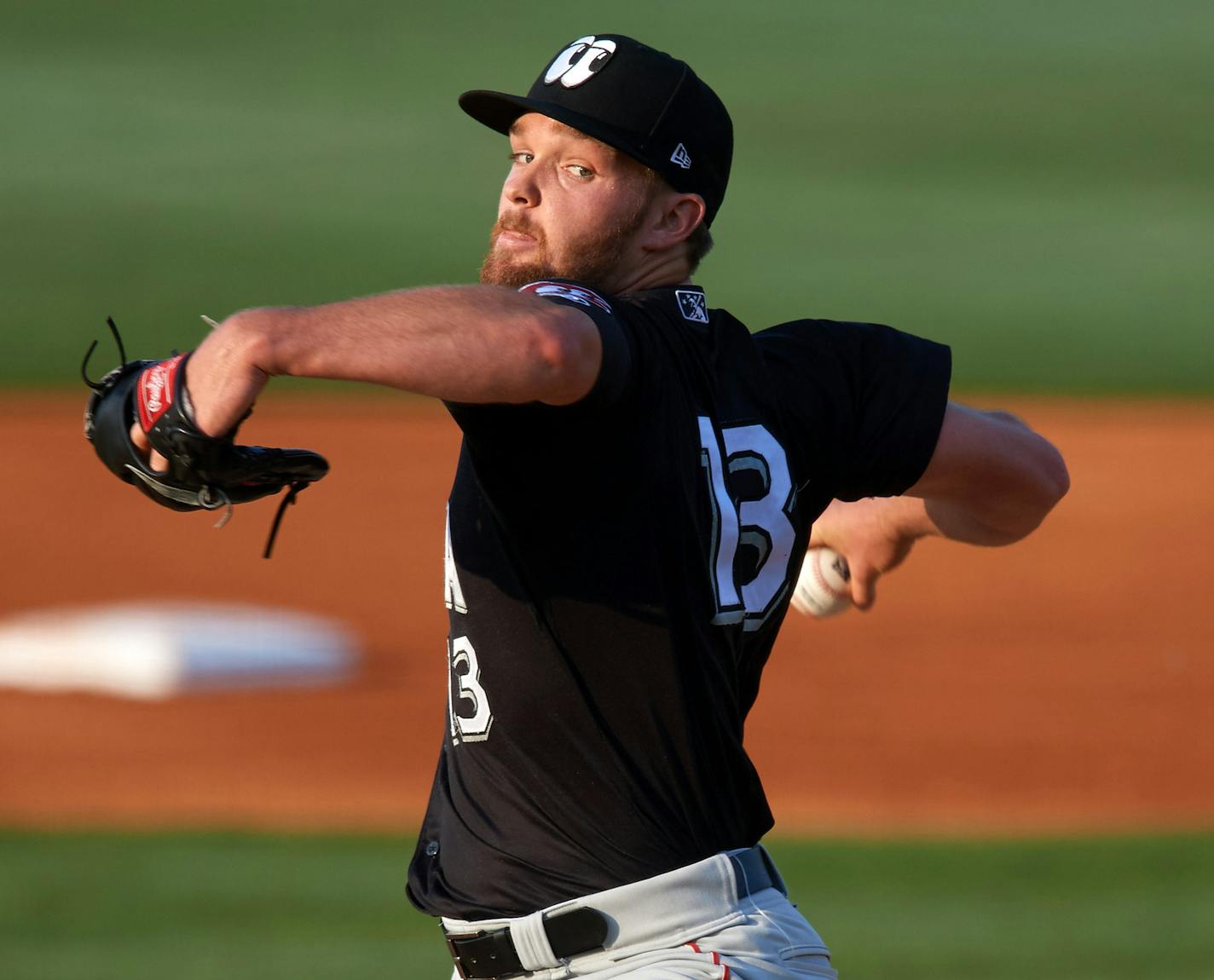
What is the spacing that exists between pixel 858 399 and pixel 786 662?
5.96 metres

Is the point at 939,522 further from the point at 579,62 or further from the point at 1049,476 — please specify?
the point at 579,62

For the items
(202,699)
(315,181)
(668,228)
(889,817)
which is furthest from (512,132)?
(315,181)

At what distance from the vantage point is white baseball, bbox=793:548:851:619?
12.1 ft

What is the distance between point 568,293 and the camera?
2605 millimetres

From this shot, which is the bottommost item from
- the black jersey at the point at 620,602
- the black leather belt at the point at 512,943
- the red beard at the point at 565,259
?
the black leather belt at the point at 512,943

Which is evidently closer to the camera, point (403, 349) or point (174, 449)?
point (403, 349)

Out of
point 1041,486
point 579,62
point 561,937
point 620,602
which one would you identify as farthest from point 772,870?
point 579,62

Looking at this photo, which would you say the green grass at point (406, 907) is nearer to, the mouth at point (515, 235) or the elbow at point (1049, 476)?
the elbow at point (1049, 476)

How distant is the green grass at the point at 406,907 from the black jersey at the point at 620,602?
2814mm

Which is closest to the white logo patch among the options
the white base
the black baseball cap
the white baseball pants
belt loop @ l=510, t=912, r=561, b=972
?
the black baseball cap

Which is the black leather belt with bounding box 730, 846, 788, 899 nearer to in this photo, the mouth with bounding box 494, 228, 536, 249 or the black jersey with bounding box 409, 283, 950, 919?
the black jersey with bounding box 409, 283, 950, 919

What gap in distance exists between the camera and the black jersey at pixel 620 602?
104 inches

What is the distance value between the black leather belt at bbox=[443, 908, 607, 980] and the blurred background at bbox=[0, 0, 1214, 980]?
2.70 m

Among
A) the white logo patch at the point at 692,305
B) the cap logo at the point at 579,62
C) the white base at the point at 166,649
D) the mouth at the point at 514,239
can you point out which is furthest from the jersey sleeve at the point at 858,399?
the white base at the point at 166,649
